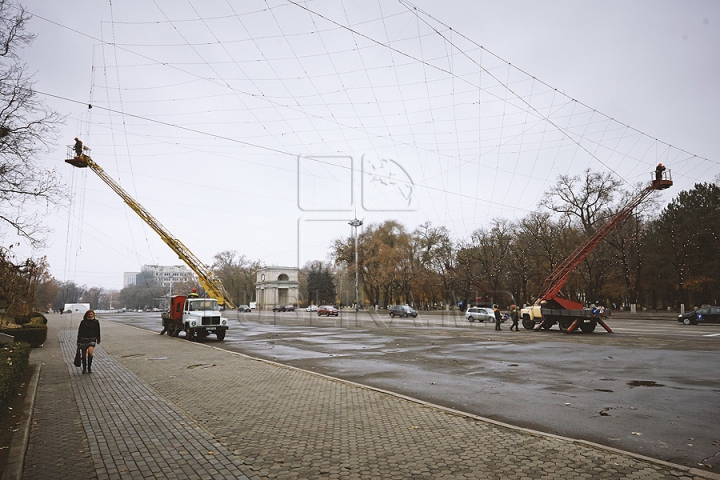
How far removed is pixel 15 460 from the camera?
17.9 feet

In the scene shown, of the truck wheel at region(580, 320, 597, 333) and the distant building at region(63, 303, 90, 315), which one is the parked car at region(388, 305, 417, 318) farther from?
the distant building at region(63, 303, 90, 315)

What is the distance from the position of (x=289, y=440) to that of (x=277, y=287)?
93361mm

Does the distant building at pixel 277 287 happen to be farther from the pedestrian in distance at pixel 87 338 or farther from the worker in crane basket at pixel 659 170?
the pedestrian in distance at pixel 87 338

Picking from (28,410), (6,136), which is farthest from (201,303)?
(28,410)

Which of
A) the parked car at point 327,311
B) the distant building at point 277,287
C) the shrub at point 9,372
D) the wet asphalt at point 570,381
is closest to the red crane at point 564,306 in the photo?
the wet asphalt at point 570,381

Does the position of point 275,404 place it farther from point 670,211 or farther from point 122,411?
point 670,211

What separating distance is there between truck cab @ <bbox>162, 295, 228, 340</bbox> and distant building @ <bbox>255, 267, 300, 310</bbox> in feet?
229

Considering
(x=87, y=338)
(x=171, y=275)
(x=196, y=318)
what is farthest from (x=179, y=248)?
(x=171, y=275)

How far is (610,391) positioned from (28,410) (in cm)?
1144

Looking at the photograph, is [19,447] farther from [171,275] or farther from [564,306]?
[171,275]

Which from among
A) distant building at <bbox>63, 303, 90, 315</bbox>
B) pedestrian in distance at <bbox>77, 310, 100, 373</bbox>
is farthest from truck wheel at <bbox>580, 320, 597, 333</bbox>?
distant building at <bbox>63, 303, 90, 315</bbox>

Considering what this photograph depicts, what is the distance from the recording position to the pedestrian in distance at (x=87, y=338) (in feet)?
42.2

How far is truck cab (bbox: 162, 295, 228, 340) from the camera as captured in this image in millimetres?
24016

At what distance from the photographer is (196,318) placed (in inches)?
948
